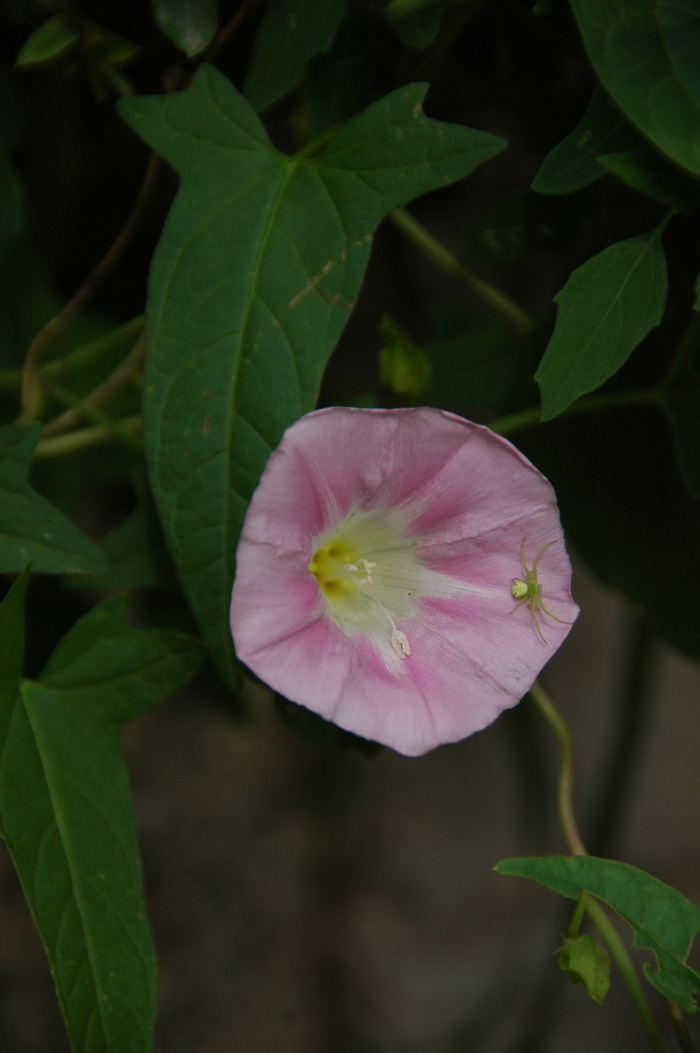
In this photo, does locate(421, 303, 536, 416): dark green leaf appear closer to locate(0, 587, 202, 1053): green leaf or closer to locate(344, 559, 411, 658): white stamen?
locate(344, 559, 411, 658): white stamen

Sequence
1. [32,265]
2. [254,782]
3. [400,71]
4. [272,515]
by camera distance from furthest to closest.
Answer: [254,782] → [32,265] → [400,71] → [272,515]

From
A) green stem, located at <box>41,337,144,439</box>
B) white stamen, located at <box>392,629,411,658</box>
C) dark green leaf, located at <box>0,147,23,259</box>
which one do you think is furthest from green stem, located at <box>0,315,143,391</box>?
white stamen, located at <box>392,629,411,658</box>

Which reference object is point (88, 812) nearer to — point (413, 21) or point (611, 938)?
point (611, 938)

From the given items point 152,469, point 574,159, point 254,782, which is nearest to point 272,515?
point 152,469

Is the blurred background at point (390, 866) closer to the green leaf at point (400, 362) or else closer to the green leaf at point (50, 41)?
the green leaf at point (400, 362)

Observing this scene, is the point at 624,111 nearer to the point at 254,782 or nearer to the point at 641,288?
the point at 641,288
